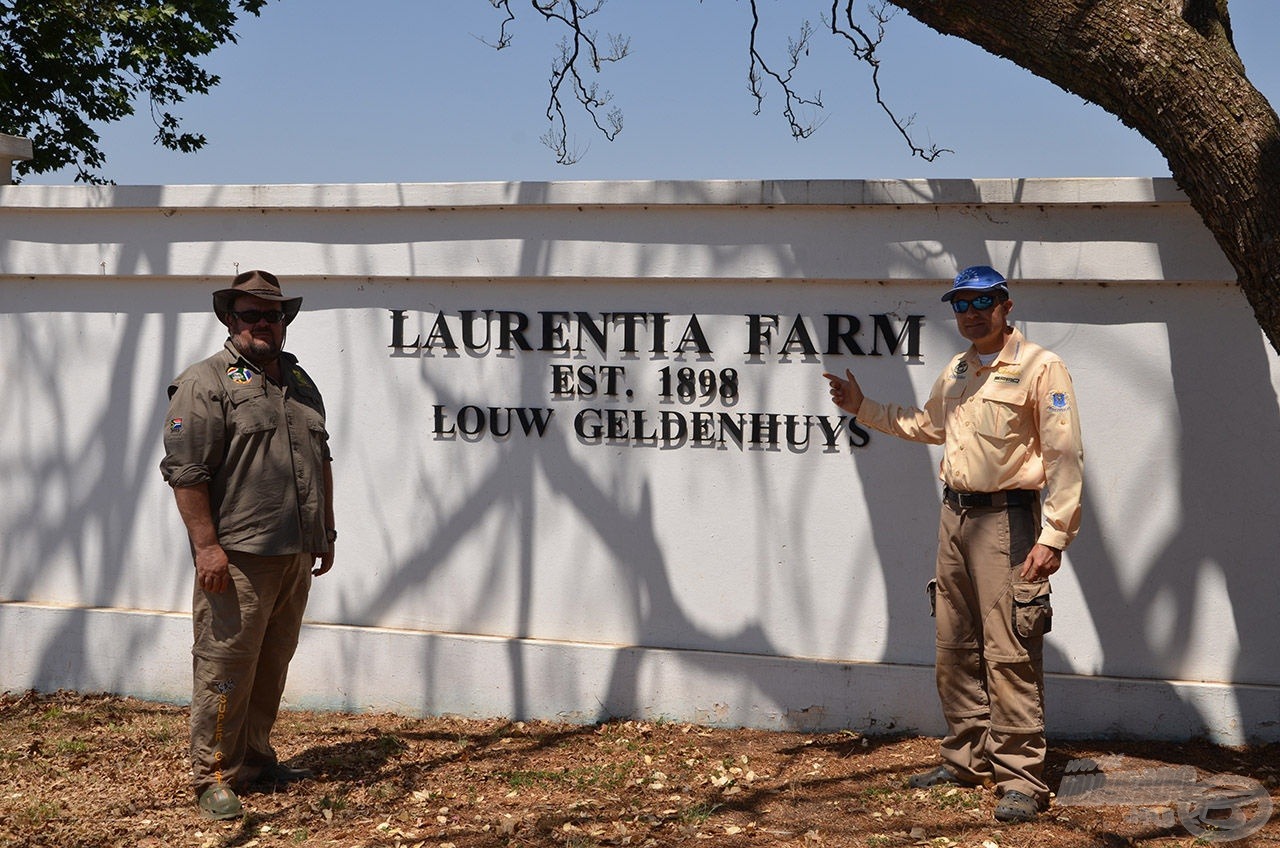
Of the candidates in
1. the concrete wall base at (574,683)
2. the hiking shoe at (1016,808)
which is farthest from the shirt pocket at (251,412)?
the hiking shoe at (1016,808)

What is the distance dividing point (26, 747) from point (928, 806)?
152 inches

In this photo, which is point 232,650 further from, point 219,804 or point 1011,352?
point 1011,352

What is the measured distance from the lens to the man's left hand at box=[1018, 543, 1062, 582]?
14.5ft

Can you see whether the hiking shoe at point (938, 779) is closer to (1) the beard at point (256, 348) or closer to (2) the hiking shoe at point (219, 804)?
(2) the hiking shoe at point (219, 804)

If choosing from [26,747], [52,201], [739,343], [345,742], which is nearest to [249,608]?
[345,742]

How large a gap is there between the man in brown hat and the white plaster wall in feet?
4.35

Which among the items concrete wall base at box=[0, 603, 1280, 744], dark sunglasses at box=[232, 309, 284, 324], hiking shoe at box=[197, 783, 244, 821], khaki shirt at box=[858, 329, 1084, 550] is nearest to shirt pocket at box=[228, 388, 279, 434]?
dark sunglasses at box=[232, 309, 284, 324]

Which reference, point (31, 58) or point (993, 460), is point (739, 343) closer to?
point (993, 460)

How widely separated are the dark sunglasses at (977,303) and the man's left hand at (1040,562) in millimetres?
893

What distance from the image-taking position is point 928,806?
15.6 feet

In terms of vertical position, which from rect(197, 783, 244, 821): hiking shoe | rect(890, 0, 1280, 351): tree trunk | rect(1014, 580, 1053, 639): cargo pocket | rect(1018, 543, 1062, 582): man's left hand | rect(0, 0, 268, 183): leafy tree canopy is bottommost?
rect(197, 783, 244, 821): hiking shoe

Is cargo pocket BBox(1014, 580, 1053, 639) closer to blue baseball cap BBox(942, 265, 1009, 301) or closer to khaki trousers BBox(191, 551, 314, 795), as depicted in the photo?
blue baseball cap BBox(942, 265, 1009, 301)

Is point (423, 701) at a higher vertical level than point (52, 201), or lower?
lower

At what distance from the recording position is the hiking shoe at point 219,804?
468 cm
